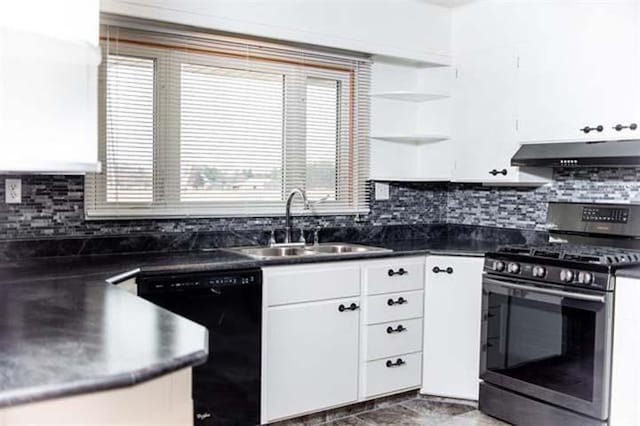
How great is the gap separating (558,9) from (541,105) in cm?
53

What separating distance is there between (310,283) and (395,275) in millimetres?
542

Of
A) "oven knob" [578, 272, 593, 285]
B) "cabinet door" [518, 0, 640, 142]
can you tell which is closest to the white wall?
"cabinet door" [518, 0, 640, 142]

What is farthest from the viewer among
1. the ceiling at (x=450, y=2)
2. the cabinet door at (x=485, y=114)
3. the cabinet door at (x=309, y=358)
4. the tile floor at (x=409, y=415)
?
the ceiling at (x=450, y=2)

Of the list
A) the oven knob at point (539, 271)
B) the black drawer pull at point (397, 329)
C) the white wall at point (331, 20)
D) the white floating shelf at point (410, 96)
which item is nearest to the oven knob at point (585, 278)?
the oven knob at point (539, 271)

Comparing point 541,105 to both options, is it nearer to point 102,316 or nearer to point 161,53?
point 161,53

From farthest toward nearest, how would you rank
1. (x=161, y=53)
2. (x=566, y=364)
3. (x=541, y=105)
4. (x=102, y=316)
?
(x=541, y=105) → (x=161, y=53) → (x=566, y=364) → (x=102, y=316)

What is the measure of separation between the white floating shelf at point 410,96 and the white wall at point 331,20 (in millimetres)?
217

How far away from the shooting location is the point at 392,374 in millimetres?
3359

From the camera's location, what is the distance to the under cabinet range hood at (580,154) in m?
2.96

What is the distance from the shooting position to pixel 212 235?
10.8ft

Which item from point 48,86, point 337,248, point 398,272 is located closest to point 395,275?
point 398,272

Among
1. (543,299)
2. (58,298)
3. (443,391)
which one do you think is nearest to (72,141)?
(58,298)

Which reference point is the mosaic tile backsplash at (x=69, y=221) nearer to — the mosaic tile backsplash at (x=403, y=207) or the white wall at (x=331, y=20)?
the mosaic tile backsplash at (x=403, y=207)

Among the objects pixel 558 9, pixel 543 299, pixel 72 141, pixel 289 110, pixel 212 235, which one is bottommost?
pixel 543 299
